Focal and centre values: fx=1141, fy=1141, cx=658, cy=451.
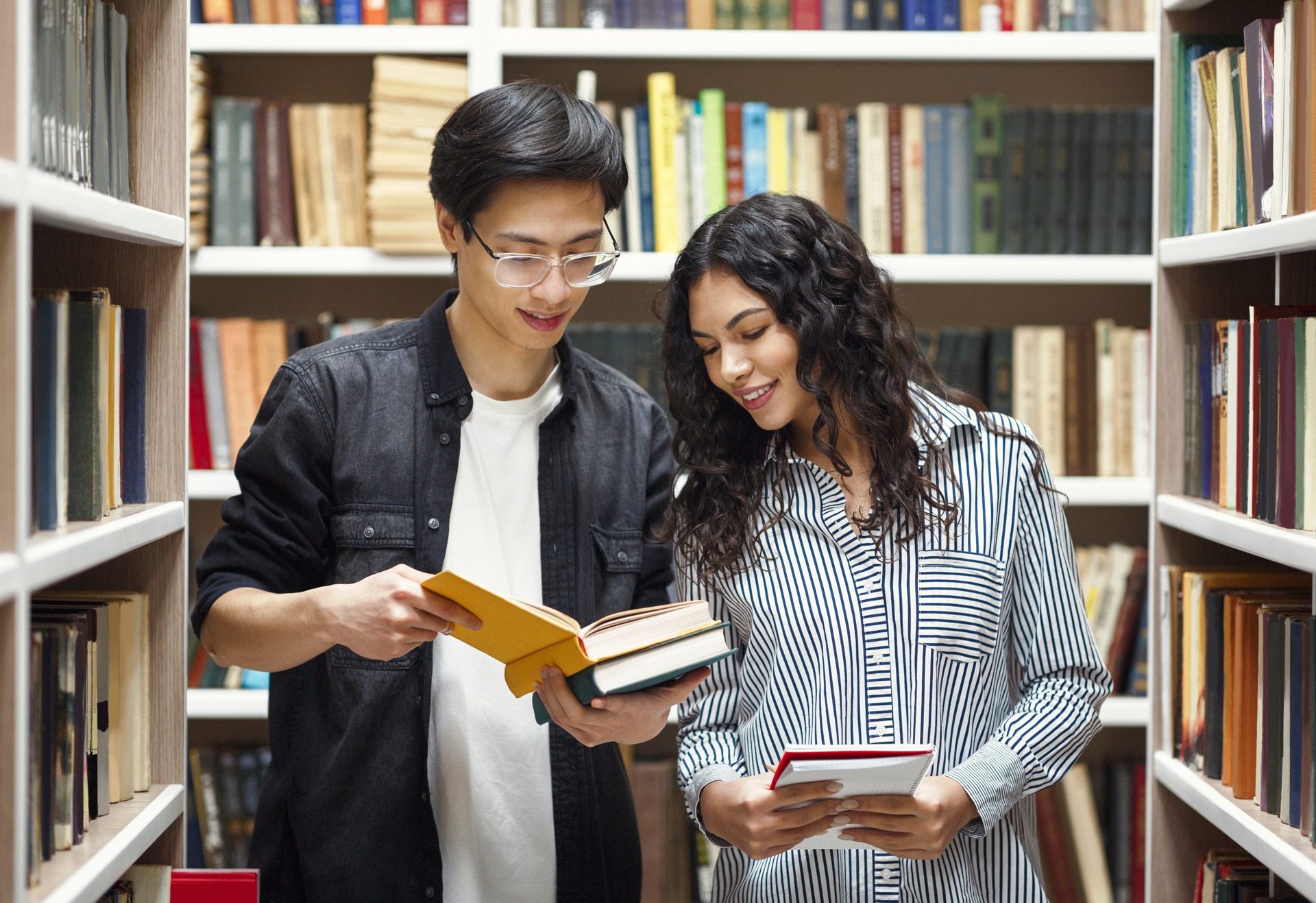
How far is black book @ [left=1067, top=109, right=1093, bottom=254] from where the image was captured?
2.24 metres

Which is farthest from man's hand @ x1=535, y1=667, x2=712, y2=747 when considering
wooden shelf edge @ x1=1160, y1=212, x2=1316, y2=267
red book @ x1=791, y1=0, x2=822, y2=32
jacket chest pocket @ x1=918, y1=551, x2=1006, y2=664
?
red book @ x1=791, y1=0, x2=822, y2=32

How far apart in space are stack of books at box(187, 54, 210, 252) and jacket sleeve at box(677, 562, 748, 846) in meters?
1.37

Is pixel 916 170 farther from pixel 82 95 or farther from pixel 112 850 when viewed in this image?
pixel 112 850

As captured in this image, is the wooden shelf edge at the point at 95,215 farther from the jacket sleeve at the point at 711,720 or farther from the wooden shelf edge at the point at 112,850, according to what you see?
the jacket sleeve at the point at 711,720

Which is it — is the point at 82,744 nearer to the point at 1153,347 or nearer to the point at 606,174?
the point at 606,174

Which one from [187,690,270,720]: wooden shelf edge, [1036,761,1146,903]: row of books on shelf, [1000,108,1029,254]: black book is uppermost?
[1000,108,1029,254]: black book

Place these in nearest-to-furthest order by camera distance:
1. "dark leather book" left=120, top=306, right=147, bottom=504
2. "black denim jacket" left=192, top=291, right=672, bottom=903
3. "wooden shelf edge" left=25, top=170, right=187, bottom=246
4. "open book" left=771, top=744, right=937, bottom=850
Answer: "wooden shelf edge" left=25, top=170, right=187, bottom=246
"open book" left=771, top=744, right=937, bottom=850
"dark leather book" left=120, top=306, right=147, bottom=504
"black denim jacket" left=192, top=291, right=672, bottom=903

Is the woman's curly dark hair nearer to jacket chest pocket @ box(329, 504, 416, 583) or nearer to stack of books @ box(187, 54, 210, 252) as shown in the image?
jacket chest pocket @ box(329, 504, 416, 583)

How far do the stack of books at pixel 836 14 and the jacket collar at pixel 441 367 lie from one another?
1.00m

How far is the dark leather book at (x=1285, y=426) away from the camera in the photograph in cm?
128

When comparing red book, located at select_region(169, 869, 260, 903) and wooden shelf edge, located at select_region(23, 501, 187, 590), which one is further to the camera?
red book, located at select_region(169, 869, 260, 903)

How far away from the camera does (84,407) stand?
1.14 m

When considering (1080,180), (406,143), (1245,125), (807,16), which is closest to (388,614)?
(1245,125)

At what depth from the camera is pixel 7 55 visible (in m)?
0.86
